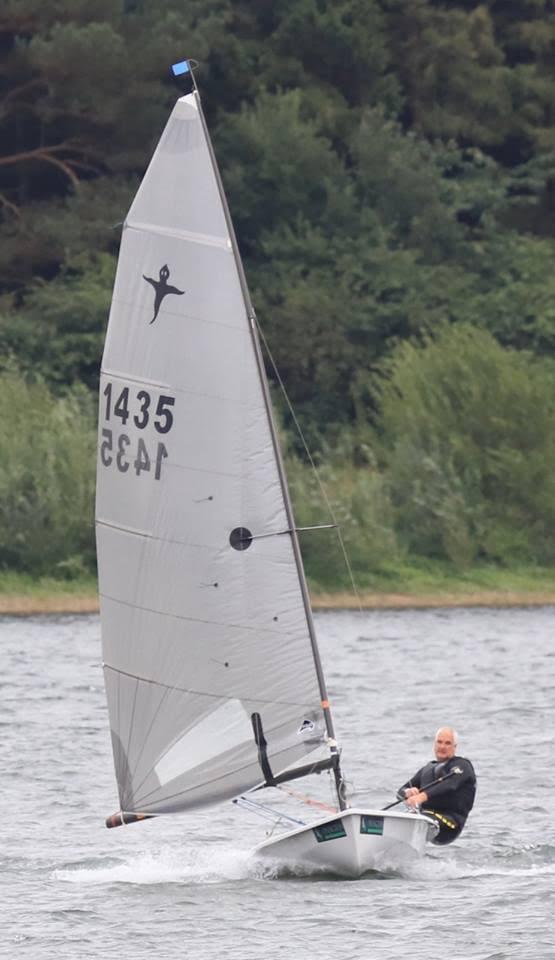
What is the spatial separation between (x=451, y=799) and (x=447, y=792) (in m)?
0.11

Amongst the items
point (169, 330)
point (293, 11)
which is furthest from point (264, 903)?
point (293, 11)

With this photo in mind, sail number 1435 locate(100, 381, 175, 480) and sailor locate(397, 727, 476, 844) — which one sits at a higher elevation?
sail number 1435 locate(100, 381, 175, 480)

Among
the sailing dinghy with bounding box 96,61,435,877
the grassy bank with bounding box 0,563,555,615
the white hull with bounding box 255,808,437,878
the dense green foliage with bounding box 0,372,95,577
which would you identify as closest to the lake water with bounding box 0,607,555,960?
the white hull with bounding box 255,808,437,878

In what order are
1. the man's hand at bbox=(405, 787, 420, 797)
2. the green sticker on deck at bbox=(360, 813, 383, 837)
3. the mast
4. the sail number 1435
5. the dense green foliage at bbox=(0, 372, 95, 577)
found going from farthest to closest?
the dense green foliage at bbox=(0, 372, 95, 577)
the man's hand at bbox=(405, 787, 420, 797)
the sail number 1435
the mast
the green sticker on deck at bbox=(360, 813, 383, 837)

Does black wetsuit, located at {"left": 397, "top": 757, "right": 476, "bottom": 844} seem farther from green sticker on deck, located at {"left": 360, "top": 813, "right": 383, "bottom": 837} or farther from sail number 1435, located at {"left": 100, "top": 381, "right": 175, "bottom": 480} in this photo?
sail number 1435, located at {"left": 100, "top": 381, "right": 175, "bottom": 480}

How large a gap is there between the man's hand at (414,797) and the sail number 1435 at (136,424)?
3693 mm

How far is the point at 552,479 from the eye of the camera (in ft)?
186

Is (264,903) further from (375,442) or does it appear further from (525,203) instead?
(525,203)

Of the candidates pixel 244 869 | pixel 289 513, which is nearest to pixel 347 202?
pixel 244 869

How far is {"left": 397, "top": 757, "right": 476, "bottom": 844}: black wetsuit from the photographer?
2061 centimetres

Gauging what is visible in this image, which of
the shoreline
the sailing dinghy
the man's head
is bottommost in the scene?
the shoreline

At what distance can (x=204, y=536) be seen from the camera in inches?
787

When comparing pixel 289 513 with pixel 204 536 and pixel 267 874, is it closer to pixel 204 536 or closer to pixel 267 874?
pixel 204 536

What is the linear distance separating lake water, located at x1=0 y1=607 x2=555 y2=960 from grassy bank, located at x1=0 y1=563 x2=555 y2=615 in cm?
1251
